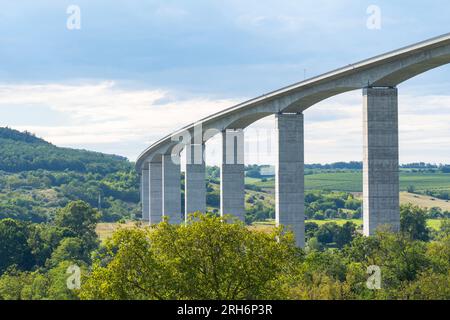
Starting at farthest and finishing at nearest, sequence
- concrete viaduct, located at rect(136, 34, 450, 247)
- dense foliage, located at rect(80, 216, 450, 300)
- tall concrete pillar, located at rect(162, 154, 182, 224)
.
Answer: tall concrete pillar, located at rect(162, 154, 182, 224) < concrete viaduct, located at rect(136, 34, 450, 247) < dense foliage, located at rect(80, 216, 450, 300)

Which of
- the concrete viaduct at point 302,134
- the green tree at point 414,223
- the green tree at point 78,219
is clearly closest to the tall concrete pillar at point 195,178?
the concrete viaduct at point 302,134

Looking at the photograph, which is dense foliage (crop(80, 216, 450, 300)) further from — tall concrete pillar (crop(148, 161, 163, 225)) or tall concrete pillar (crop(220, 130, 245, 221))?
tall concrete pillar (crop(148, 161, 163, 225))

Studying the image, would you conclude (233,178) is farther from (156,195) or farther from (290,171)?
(156,195)

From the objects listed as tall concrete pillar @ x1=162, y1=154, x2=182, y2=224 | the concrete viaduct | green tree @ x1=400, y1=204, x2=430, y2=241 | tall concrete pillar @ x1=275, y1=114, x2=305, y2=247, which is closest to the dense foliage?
the concrete viaduct

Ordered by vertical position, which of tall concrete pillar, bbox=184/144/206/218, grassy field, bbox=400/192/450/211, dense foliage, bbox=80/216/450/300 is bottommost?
grassy field, bbox=400/192/450/211

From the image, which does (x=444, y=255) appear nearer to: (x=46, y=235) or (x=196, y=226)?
(x=196, y=226)
